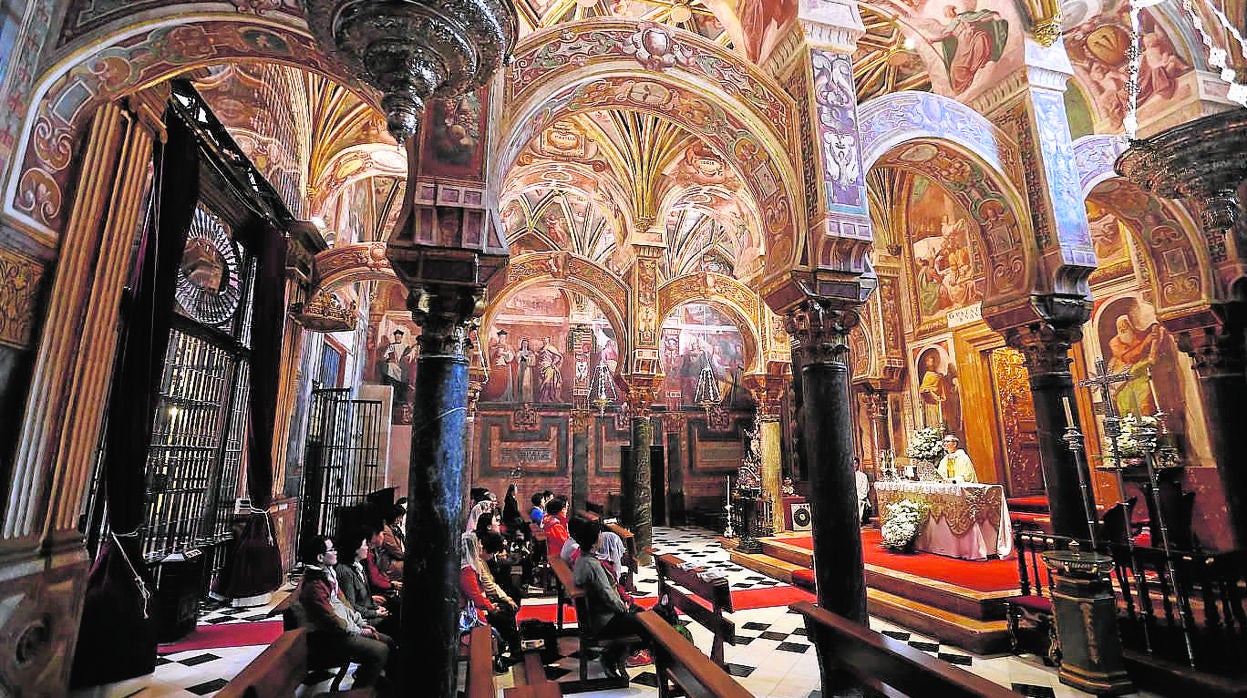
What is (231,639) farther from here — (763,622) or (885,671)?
(885,671)

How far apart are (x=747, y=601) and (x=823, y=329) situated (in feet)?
14.3

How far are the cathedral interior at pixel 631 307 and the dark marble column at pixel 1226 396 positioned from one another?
4 cm

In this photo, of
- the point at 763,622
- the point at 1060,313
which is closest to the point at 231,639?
the point at 763,622

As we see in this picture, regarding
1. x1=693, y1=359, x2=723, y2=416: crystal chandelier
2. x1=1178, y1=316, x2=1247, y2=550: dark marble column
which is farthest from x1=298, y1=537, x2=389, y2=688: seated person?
x1=693, y1=359, x2=723, y2=416: crystal chandelier

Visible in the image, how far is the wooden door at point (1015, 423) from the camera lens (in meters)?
11.0

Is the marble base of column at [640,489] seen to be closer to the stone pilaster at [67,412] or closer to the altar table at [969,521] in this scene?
the altar table at [969,521]

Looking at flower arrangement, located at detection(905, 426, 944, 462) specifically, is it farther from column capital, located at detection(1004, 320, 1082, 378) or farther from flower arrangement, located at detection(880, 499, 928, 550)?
column capital, located at detection(1004, 320, 1082, 378)

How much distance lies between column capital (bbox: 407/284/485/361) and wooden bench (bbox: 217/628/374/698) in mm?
2091

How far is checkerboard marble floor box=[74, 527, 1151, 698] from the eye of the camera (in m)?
4.49

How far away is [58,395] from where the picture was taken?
12.5 ft

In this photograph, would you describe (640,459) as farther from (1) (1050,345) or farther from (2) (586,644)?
(1) (1050,345)

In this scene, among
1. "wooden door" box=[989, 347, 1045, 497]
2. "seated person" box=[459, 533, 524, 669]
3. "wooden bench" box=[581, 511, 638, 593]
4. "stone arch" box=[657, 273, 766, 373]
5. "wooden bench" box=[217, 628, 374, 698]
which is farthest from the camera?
"stone arch" box=[657, 273, 766, 373]

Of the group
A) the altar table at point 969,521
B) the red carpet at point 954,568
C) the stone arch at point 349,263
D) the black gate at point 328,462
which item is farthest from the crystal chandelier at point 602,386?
the altar table at point 969,521

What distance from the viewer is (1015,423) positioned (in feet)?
37.1
